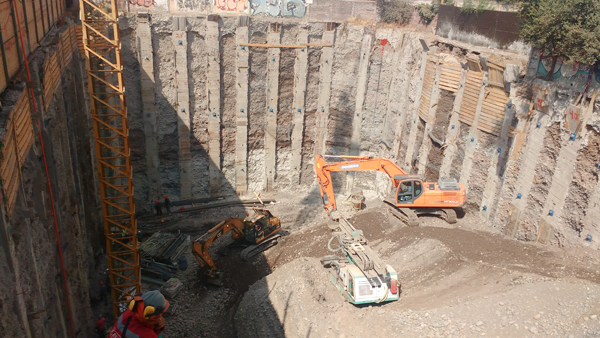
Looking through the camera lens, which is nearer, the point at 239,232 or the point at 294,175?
the point at 239,232

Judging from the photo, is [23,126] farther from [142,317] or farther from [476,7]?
[476,7]

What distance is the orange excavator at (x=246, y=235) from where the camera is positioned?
1683cm

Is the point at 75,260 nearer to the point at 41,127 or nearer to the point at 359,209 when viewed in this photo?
the point at 41,127

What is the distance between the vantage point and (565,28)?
1450 centimetres

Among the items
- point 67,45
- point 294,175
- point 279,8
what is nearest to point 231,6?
point 279,8

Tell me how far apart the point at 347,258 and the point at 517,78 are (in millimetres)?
8757

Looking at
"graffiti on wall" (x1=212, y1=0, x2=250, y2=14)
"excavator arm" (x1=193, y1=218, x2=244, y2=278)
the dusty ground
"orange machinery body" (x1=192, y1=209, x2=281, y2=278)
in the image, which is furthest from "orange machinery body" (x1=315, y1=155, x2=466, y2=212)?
"graffiti on wall" (x1=212, y1=0, x2=250, y2=14)

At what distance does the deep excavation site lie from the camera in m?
11.3

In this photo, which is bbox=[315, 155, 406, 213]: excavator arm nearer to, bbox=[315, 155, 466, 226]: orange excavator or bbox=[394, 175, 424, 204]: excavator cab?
bbox=[315, 155, 466, 226]: orange excavator

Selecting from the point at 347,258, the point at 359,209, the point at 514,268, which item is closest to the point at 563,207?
the point at 514,268

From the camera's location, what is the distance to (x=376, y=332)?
1270cm

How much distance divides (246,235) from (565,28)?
13104 mm

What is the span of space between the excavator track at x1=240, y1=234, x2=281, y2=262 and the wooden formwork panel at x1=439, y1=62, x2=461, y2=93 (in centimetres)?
940

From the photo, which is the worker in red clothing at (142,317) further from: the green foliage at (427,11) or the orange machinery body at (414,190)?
the green foliage at (427,11)
